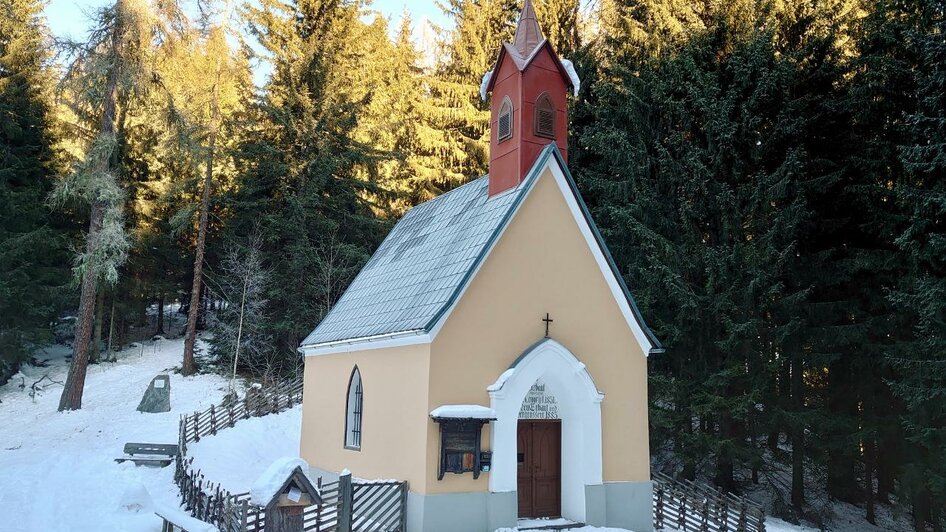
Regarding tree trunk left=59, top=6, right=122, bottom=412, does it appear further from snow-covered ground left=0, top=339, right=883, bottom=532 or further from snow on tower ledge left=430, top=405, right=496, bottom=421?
snow on tower ledge left=430, top=405, right=496, bottom=421

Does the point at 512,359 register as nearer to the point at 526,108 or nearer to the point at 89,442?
the point at 526,108

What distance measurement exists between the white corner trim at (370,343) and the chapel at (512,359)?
0.16ft

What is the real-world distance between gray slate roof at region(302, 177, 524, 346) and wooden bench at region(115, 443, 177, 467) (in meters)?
5.09

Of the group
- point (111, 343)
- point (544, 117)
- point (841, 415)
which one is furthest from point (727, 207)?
point (111, 343)

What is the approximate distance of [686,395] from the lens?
19.3 m

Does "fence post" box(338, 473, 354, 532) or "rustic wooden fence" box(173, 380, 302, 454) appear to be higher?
"rustic wooden fence" box(173, 380, 302, 454)

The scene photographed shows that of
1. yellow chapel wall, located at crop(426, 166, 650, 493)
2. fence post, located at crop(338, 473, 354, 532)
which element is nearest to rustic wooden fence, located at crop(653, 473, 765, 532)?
yellow chapel wall, located at crop(426, 166, 650, 493)

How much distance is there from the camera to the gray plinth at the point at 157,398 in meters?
23.2

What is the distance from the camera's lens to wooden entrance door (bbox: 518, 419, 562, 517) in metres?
12.9

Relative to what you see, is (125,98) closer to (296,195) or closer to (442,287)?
(296,195)

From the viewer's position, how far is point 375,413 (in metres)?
13.4

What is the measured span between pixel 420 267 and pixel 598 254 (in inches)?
149

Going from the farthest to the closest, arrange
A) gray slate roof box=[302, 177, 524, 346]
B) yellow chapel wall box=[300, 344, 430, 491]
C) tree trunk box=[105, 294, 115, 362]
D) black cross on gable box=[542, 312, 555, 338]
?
tree trunk box=[105, 294, 115, 362] → black cross on gable box=[542, 312, 555, 338] → gray slate roof box=[302, 177, 524, 346] → yellow chapel wall box=[300, 344, 430, 491]

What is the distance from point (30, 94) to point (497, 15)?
20407 mm
